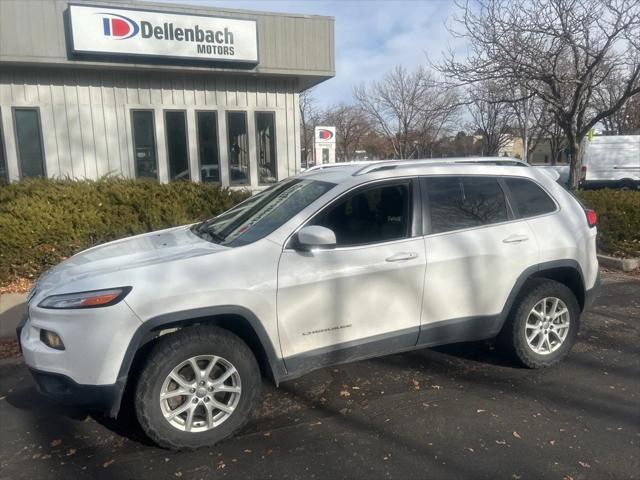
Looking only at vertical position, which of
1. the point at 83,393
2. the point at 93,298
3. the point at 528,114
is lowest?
the point at 83,393

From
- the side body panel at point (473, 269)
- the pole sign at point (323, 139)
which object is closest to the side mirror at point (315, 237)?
the side body panel at point (473, 269)

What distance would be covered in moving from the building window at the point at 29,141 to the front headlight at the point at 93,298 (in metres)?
9.62

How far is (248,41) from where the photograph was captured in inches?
448

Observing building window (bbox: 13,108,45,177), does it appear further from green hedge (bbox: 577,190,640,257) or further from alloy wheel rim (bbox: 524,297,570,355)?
green hedge (bbox: 577,190,640,257)

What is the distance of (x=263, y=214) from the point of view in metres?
3.84

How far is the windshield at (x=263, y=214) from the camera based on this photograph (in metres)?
3.54

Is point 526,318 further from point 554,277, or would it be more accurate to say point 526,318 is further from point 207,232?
point 207,232

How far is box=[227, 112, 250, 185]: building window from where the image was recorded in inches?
497

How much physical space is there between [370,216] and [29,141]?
1016cm

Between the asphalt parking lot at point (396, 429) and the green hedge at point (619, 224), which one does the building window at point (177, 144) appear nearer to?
the asphalt parking lot at point (396, 429)

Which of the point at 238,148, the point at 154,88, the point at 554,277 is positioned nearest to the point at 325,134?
the point at 238,148

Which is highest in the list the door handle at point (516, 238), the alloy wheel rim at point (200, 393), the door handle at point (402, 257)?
the door handle at point (516, 238)

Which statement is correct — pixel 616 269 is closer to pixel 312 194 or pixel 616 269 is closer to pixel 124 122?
pixel 312 194

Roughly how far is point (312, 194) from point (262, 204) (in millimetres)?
553
